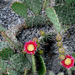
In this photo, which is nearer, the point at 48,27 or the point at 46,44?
the point at 46,44

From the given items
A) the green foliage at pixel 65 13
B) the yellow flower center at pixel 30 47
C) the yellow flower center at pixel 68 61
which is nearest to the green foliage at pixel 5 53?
the yellow flower center at pixel 30 47

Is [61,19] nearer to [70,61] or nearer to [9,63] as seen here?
[70,61]

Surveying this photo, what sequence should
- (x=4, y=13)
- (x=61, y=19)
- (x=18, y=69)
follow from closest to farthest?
1. (x=18, y=69)
2. (x=61, y=19)
3. (x=4, y=13)

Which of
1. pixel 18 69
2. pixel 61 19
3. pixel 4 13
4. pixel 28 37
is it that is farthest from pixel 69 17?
pixel 4 13

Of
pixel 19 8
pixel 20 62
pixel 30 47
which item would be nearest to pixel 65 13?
pixel 19 8

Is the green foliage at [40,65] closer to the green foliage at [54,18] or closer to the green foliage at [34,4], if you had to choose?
the green foliage at [54,18]

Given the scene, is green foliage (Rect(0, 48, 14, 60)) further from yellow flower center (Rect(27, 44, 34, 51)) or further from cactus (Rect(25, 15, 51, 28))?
cactus (Rect(25, 15, 51, 28))
